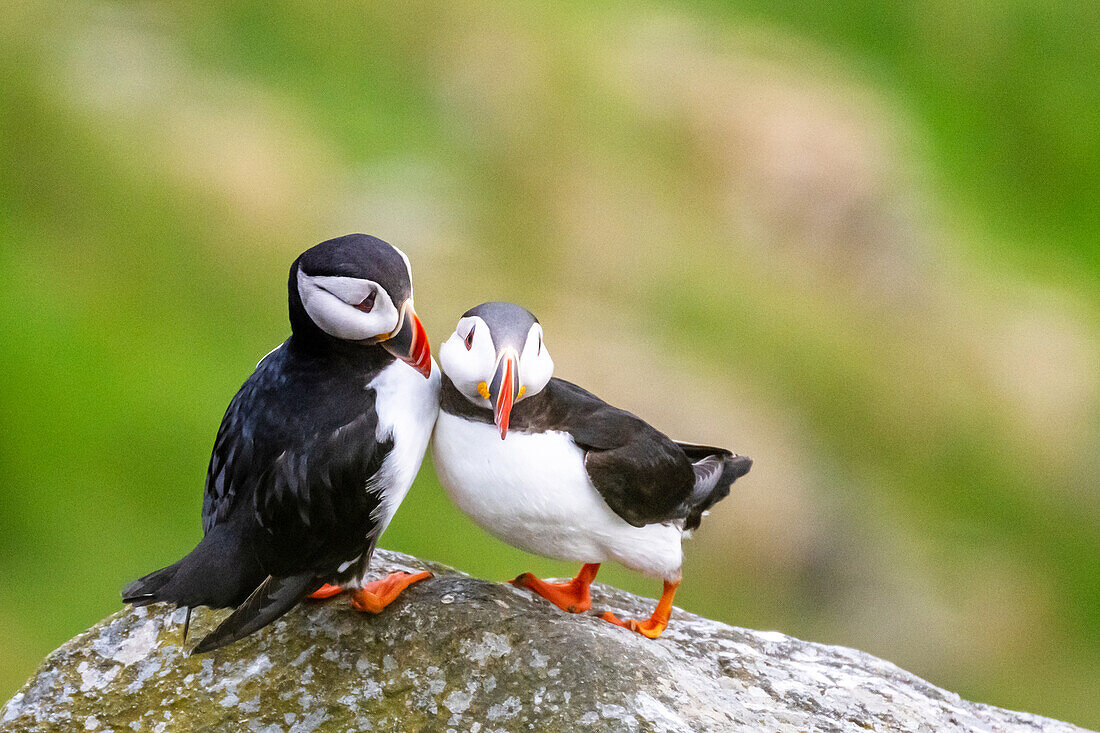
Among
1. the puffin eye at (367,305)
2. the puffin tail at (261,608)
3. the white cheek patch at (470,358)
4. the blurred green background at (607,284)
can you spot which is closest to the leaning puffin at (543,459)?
the white cheek patch at (470,358)

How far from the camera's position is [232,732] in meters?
2.68

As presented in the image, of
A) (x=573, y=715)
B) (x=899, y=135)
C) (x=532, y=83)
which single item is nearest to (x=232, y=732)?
(x=573, y=715)

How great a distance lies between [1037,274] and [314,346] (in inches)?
263

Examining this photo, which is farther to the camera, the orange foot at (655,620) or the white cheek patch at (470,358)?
the orange foot at (655,620)

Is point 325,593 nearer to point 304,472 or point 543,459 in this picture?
point 304,472

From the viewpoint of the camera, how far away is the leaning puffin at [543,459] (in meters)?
2.57

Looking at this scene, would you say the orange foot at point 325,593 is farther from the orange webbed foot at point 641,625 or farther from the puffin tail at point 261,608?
the orange webbed foot at point 641,625

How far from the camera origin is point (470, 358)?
101 inches

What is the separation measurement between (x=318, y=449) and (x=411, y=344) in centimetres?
35

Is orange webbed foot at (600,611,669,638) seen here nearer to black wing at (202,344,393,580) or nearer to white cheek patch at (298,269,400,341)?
black wing at (202,344,393,580)

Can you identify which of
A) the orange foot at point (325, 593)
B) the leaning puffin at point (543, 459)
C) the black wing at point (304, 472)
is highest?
the leaning puffin at point (543, 459)

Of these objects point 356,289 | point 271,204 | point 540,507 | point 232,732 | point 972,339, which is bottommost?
point 232,732

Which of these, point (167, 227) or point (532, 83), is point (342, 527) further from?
point (532, 83)

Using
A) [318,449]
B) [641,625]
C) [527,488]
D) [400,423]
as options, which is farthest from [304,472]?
[641,625]
